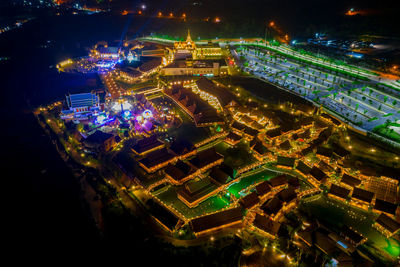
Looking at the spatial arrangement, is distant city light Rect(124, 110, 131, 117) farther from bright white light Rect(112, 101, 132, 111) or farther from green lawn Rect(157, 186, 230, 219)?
green lawn Rect(157, 186, 230, 219)

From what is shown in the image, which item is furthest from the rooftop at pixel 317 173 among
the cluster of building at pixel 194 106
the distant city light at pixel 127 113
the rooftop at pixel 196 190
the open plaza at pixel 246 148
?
the distant city light at pixel 127 113

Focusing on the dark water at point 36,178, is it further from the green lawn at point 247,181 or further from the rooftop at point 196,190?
the green lawn at point 247,181

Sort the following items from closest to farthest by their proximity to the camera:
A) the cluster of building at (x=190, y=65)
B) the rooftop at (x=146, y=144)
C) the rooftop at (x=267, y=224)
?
the rooftop at (x=267, y=224) < the rooftop at (x=146, y=144) < the cluster of building at (x=190, y=65)

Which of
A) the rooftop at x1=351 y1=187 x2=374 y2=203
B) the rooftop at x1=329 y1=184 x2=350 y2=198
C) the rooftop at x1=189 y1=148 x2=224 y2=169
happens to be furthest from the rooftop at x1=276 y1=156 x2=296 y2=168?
the rooftop at x1=189 y1=148 x2=224 y2=169

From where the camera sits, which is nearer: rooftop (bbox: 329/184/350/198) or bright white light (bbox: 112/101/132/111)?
rooftop (bbox: 329/184/350/198)

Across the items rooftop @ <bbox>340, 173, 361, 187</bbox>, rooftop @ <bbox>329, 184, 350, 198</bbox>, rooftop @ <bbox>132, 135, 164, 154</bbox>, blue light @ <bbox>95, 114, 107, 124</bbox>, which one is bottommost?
rooftop @ <bbox>329, 184, 350, 198</bbox>

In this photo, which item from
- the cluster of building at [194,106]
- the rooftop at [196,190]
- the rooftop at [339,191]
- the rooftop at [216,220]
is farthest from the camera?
the cluster of building at [194,106]

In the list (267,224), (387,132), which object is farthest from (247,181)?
(387,132)

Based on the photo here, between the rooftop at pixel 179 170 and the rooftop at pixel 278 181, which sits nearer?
the rooftop at pixel 278 181

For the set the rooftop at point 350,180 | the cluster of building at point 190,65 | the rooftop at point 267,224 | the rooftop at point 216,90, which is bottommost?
the rooftop at point 267,224

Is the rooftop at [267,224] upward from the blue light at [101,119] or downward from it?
downward

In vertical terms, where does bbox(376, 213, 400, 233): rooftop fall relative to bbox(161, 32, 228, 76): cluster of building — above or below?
below

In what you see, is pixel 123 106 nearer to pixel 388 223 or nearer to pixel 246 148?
pixel 246 148
